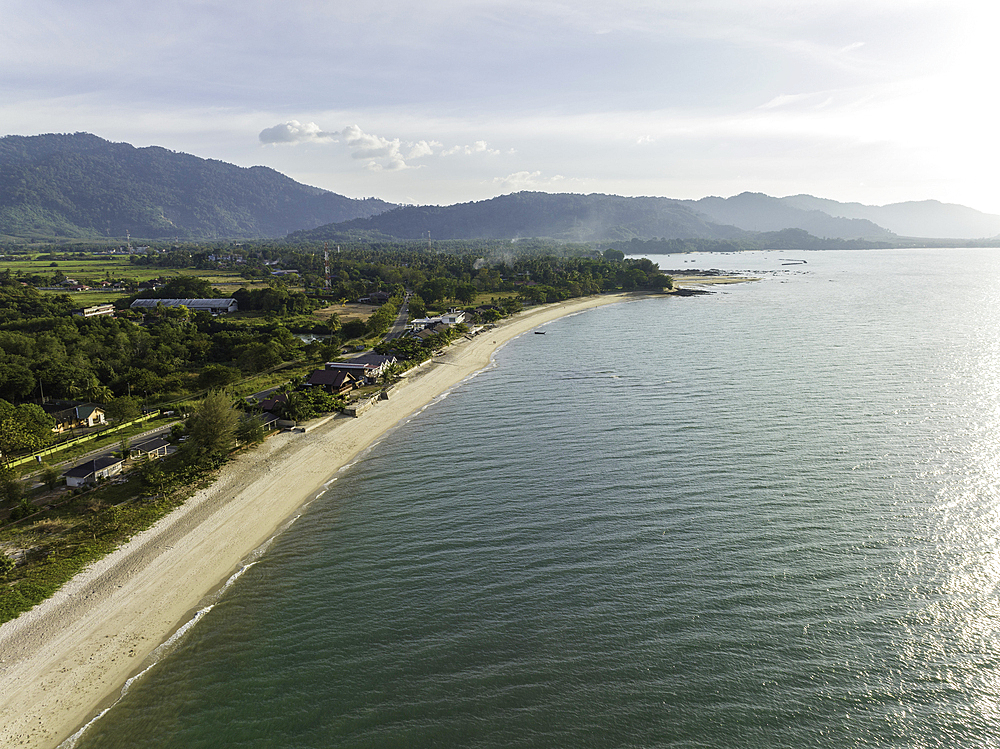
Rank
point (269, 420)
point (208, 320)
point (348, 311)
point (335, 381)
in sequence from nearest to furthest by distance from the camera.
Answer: point (269, 420) → point (335, 381) → point (208, 320) → point (348, 311)

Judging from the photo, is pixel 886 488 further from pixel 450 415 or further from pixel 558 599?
pixel 450 415

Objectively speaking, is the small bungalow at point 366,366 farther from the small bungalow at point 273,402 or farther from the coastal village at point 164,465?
the small bungalow at point 273,402

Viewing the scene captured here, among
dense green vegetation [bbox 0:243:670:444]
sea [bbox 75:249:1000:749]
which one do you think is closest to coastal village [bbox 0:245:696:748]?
dense green vegetation [bbox 0:243:670:444]

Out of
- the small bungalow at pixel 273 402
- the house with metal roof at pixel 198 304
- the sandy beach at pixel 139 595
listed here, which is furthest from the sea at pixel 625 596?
the house with metal roof at pixel 198 304

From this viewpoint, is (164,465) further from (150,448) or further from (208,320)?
(208,320)

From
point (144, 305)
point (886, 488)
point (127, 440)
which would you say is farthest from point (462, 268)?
point (886, 488)

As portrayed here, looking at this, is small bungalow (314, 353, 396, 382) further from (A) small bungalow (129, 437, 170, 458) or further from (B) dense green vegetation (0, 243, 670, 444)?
(A) small bungalow (129, 437, 170, 458)

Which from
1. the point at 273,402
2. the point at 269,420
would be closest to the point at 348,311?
the point at 273,402
